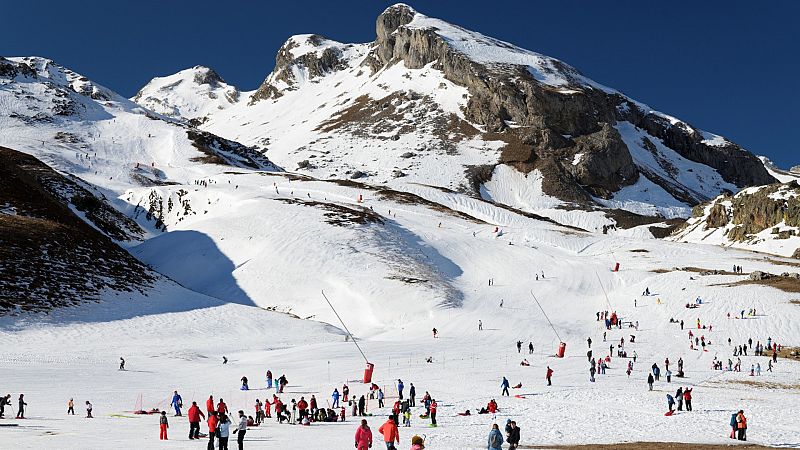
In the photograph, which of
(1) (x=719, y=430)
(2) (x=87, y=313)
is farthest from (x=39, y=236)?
(1) (x=719, y=430)

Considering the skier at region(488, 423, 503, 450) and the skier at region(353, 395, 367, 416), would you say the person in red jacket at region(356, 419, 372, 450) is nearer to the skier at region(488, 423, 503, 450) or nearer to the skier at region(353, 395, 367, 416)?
the skier at region(488, 423, 503, 450)

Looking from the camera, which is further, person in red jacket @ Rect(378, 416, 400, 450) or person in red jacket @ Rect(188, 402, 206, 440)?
person in red jacket @ Rect(188, 402, 206, 440)

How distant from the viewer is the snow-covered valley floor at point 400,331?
1013 inches

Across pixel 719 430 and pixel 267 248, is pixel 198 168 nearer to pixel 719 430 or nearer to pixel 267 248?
pixel 267 248

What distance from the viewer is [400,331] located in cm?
5634

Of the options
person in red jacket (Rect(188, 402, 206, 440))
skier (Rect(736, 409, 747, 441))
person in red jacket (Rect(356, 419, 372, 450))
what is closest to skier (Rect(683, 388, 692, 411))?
skier (Rect(736, 409, 747, 441))

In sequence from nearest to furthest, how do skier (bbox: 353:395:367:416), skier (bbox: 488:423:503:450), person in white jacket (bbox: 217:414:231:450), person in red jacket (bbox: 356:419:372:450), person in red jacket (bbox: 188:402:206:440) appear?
skier (bbox: 488:423:503:450) → person in red jacket (bbox: 356:419:372:450) → person in white jacket (bbox: 217:414:231:450) → person in red jacket (bbox: 188:402:206:440) → skier (bbox: 353:395:367:416)

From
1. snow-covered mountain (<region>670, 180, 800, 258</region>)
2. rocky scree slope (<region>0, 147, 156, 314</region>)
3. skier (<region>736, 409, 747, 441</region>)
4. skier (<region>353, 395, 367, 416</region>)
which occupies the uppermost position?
snow-covered mountain (<region>670, 180, 800, 258</region>)

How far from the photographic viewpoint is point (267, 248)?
2945 inches

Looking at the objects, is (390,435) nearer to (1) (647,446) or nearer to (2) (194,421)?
(2) (194,421)

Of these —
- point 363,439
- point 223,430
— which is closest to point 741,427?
point 363,439

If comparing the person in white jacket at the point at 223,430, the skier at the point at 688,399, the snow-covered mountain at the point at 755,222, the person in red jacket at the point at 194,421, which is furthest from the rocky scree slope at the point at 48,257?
the snow-covered mountain at the point at 755,222

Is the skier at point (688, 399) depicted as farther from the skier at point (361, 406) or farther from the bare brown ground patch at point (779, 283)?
the bare brown ground patch at point (779, 283)

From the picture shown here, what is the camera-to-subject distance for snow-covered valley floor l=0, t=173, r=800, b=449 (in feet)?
84.4
